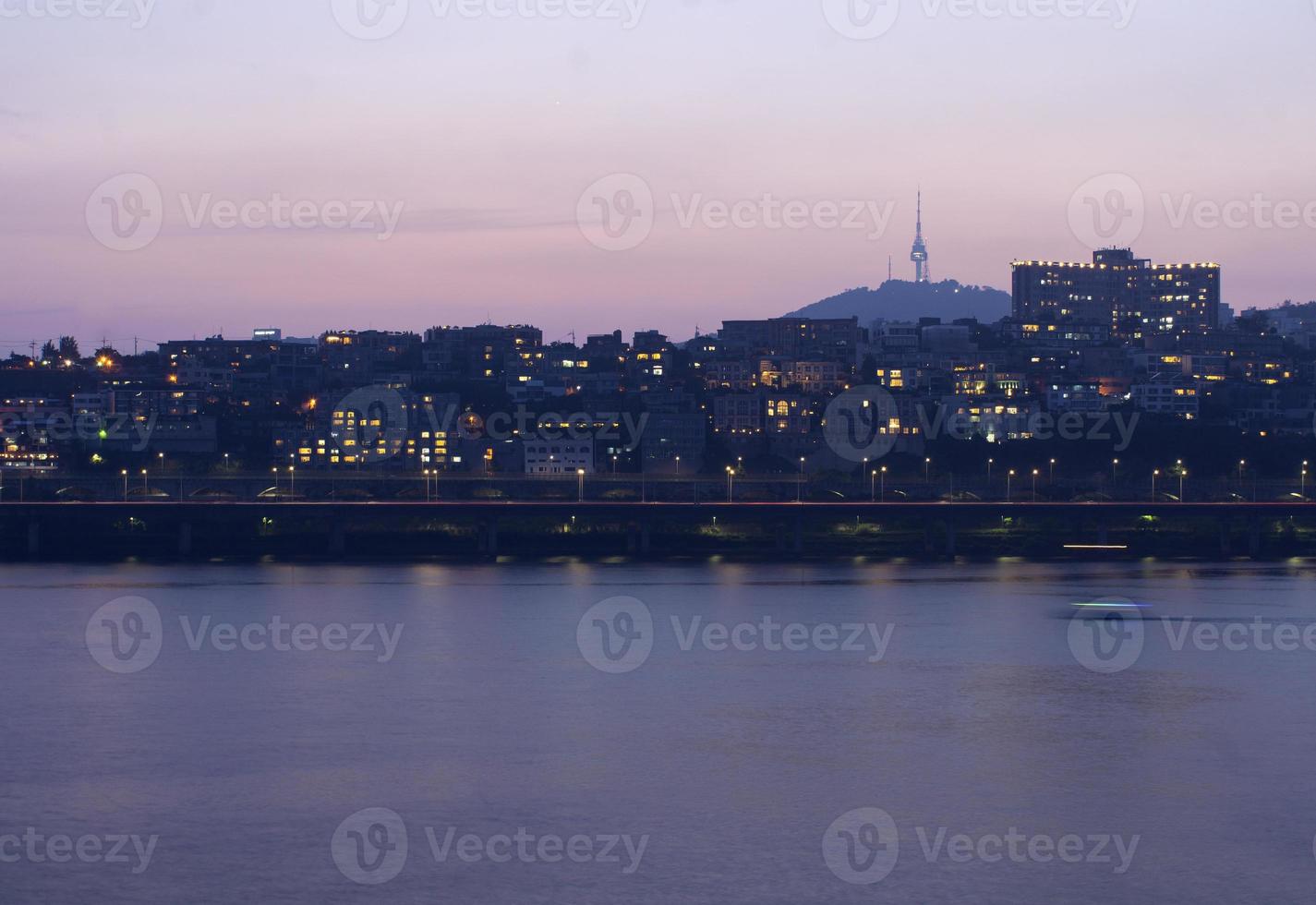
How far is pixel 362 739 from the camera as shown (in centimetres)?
2303

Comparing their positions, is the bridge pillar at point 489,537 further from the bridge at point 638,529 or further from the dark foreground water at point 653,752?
the dark foreground water at point 653,752

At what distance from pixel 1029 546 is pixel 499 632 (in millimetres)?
32538

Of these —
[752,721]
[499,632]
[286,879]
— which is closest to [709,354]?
[499,632]

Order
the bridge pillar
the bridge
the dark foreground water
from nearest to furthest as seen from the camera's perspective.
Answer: the dark foreground water
the bridge
the bridge pillar

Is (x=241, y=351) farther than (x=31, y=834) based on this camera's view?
Yes

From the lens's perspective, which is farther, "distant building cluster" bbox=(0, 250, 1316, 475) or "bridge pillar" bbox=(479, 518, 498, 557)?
"distant building cluster" bbox=(0, 250, 1316, 475)

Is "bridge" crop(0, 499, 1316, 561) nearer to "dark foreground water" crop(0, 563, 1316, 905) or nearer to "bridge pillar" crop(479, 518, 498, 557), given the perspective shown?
"bridge pillar" crop(479, 518, 498, 557)

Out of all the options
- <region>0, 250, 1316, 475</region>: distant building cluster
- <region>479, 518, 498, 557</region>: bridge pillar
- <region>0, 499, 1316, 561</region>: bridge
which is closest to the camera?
<region>0, 499, 1316, 561</region>: bridge

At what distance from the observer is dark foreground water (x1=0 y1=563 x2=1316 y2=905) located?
1697 centimetres

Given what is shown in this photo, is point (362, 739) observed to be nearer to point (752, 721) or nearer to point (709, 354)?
point (752, 721)

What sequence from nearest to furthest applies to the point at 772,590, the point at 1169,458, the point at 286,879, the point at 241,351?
1. the point at 286,879
2. the point at 772,590
3. the point at 1169,458
4. the point at 241,351

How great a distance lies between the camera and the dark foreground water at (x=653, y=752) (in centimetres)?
1697

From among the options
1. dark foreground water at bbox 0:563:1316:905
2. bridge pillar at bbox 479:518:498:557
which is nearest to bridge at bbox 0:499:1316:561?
bridge pillar at bbox 479:518:498:557

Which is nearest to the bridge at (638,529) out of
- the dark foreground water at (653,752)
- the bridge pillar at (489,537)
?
the bridge pillar at (489,537)
